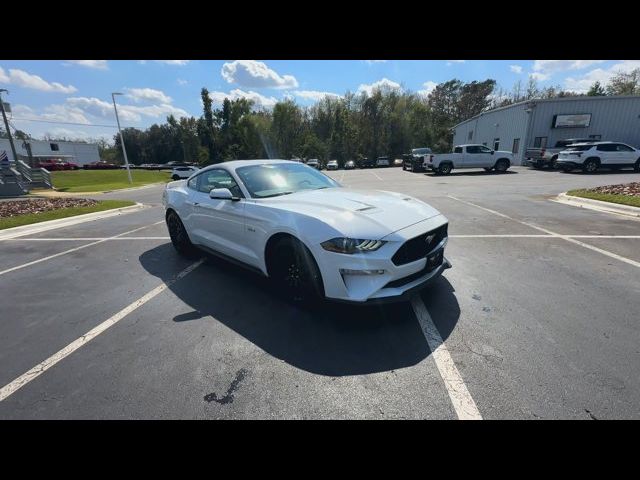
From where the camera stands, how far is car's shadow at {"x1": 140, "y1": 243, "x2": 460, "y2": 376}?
252cm

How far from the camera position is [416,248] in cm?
294

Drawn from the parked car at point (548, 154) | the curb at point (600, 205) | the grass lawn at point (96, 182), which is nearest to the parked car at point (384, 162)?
the parked car at point (548, 154)

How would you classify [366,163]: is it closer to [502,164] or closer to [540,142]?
[540,142]

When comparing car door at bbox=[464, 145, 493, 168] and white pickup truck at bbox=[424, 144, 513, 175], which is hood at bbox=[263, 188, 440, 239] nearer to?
white pickup truck at bbox=[424, 144, 513, 175]

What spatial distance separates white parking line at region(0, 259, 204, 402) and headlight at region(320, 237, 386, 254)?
2.56 m

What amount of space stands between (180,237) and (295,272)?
9.87 ft

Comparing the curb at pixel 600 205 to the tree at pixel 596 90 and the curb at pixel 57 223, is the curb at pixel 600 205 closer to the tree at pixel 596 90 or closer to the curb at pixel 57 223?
the curb at pixel 57 223

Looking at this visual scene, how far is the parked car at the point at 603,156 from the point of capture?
18.0 metres

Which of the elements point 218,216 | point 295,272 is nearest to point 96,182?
point 218,216
